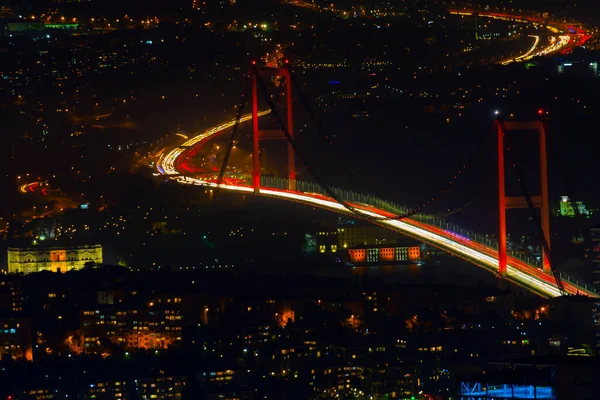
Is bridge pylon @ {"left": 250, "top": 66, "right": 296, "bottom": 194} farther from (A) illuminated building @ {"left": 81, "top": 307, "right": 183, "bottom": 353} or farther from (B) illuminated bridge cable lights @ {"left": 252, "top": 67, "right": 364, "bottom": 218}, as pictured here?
(A) illuminated building @ {"left": 81, "top": 307, "right": 183, "bottom": 353}

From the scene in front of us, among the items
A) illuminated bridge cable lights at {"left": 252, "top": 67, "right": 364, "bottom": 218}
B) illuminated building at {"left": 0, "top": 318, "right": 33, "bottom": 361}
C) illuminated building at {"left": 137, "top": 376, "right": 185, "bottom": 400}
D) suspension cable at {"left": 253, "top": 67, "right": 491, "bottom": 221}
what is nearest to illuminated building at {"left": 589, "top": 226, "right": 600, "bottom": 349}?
suspension cable at {"left": 253, "top": 67, "right": 491, "bottom": 221}

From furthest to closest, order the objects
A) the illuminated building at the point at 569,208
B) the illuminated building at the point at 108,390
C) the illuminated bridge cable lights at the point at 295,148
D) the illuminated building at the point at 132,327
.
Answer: the illuminated building at the point at 569,208, the illuminated bridge cable lights at the point at 295,148, the illuminated building at the point at 132,327, the illuminated building at the point at 108,390

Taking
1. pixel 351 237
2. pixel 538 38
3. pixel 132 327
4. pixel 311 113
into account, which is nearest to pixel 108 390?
pixel 132 327

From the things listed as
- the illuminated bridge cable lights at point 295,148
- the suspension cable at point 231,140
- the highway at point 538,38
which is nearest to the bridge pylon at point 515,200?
the illuminated bridge cable lights at point 295,148

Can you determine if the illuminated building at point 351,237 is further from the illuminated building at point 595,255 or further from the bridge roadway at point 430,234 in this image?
the illuminated building at point 595,255

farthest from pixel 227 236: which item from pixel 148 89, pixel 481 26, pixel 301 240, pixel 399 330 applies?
pixel 481 26

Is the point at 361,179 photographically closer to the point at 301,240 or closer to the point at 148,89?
the point at 301,240
